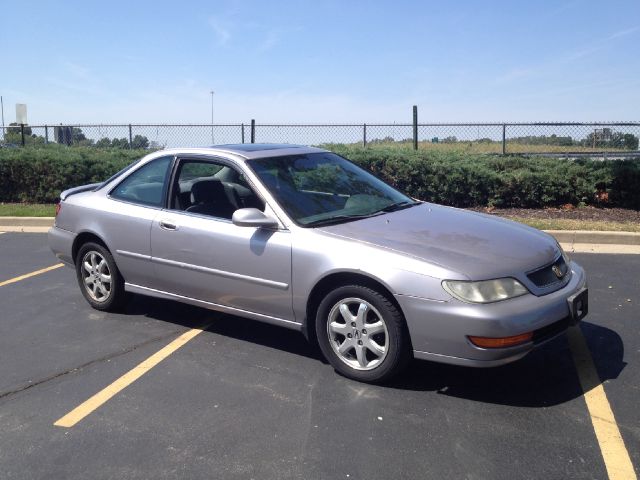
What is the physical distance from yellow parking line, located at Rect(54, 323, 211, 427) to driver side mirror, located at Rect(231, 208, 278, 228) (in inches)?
46.7

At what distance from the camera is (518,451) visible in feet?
10.9

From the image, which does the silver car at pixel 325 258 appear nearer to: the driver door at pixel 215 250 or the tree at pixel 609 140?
the driver door at pixel 215 250

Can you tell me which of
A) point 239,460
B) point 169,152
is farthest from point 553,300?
point 169,152

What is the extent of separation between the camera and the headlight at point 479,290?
3.72m

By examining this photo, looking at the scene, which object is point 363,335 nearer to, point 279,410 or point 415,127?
point 279,410

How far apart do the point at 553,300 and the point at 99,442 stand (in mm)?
2746

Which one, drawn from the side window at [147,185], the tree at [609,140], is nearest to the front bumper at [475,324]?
the side window at [147,185]

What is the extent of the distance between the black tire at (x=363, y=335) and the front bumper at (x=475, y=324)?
0.31 ft

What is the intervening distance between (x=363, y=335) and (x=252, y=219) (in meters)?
1.11

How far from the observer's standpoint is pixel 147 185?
5527 mm

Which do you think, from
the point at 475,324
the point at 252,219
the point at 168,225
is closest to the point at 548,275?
the point at 475,324

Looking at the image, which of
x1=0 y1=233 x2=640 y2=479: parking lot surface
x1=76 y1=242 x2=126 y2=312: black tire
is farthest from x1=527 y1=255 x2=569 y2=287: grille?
Result: x1=76 y1=242 x2=126 y2=312: black tire

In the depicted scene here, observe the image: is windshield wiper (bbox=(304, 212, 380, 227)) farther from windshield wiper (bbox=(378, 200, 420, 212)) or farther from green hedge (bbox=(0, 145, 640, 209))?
green hedge (bbox=(0, 145, 640, 209))

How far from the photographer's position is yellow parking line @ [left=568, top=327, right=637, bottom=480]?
3154 millimetres
